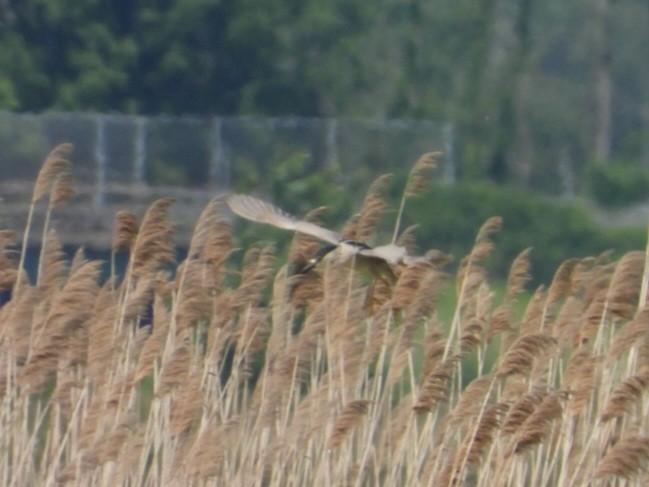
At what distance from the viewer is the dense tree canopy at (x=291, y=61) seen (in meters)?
16.8

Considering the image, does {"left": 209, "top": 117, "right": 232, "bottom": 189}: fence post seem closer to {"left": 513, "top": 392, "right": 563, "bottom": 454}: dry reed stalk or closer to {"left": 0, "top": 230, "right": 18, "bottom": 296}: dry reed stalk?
{"left": 0, "top": 230, "right": 18, "bottom": 296}: dry reed stalk

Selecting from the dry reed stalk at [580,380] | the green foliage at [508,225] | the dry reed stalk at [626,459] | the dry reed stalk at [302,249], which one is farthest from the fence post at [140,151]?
the dry reed stalk at [626,459]

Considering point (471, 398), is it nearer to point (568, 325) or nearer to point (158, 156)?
point (568, 325)

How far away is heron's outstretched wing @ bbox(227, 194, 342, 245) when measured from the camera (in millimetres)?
5078

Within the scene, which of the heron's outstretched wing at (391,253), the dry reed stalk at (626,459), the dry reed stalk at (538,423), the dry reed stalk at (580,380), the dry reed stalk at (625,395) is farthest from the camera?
the heron's outstretched wing at (391,253)

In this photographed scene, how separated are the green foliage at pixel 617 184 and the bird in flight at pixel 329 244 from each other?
50.5ft

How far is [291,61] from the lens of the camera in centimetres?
1858

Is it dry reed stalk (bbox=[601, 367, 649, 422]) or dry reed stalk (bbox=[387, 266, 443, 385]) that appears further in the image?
dry reed stalk (bbox=[387, 266, 443, 385])

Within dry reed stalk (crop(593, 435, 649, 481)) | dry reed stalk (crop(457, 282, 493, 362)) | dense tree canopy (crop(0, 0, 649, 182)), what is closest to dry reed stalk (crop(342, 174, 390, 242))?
dry reed stalk (crop(457, 282, 493, 362))

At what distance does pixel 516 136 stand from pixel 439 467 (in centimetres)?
1669

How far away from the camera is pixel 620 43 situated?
91.9ft

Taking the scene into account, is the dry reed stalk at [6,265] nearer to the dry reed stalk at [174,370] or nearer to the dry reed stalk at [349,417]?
the dry reed stalk at [174,370]

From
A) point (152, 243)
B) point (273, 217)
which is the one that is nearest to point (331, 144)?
point (273, 217)

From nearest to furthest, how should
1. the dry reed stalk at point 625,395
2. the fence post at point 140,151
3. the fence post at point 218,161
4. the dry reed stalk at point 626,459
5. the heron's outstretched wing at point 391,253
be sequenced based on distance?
1. the dry reed stalk at point 626,459
2. the dry reed stalk at point 625,395
3. the heron's outstretched wing at point 391,253
4. the fence post at point 140,151
5. the fence post at point 218,161
